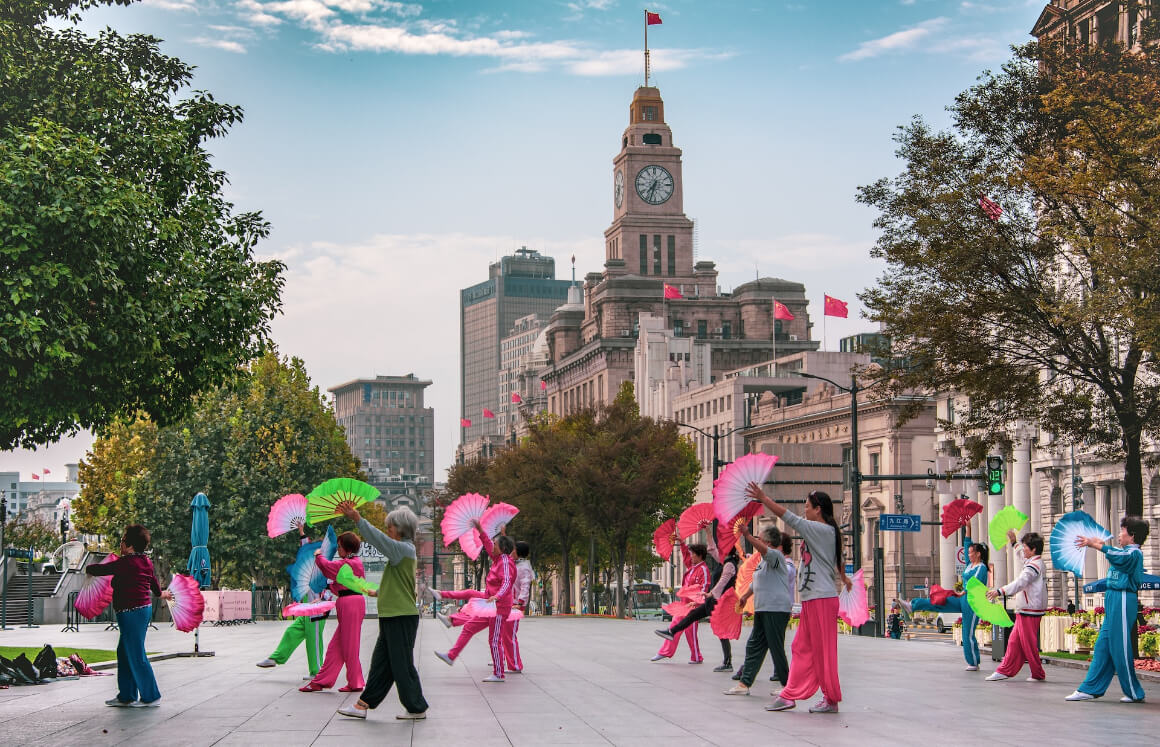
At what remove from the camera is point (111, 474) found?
86250mm

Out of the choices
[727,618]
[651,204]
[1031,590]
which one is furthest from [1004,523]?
[651,204]

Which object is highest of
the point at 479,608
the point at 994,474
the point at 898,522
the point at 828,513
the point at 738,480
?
the point at 994,474

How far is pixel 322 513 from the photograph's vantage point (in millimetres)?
15438

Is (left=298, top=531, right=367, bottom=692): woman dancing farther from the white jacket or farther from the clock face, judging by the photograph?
the clock face

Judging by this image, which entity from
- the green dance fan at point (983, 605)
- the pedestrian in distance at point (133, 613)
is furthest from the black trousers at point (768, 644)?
the pedestrian in distance at point (133, 613)

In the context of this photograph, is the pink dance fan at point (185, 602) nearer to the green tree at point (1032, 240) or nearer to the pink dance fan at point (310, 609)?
the pink dance fan at point (310, 609)

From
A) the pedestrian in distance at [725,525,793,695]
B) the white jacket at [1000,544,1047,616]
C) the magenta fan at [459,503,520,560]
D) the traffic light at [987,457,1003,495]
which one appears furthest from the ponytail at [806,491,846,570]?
the traffic light at [987,457,1003,495]

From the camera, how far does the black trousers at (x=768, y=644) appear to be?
17.6 m

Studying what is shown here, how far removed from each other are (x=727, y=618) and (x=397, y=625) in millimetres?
7327

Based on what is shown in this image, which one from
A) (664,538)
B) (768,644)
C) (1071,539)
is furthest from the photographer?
(664,538)

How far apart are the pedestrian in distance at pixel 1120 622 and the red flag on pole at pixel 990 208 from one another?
12.7m

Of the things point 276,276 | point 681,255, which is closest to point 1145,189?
point 276,276

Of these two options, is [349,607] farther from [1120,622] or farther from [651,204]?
[651,204]

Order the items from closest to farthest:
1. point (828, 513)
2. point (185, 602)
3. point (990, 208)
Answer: point (828, 513) → point (185, 602) → point (990, 208)
